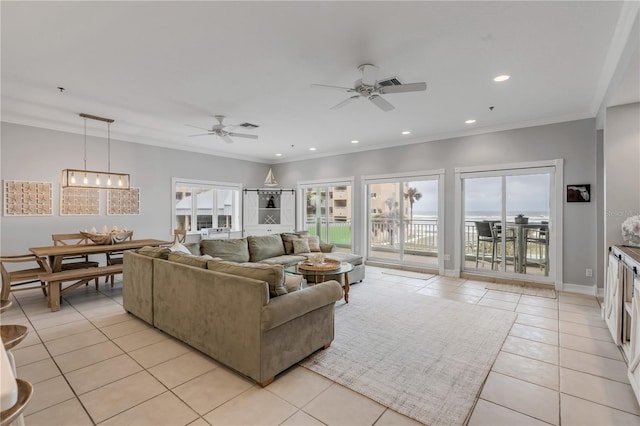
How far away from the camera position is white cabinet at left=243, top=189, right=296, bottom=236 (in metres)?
8.41

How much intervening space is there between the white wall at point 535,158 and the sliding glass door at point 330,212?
94cm

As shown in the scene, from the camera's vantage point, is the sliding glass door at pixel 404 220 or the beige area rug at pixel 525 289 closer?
the beige area rug at pixel 525 289

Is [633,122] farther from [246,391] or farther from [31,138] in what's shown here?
[31,138]

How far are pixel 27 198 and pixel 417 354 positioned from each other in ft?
20.8

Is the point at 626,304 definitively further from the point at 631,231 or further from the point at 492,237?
the point at 492,237

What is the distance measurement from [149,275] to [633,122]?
5.63 meters

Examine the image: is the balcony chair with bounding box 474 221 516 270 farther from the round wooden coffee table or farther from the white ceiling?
the round wooden coffee table

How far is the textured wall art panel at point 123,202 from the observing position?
19.6 ft

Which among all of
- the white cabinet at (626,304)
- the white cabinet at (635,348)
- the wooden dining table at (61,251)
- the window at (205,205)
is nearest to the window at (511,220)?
the white cabinet at (626,304)

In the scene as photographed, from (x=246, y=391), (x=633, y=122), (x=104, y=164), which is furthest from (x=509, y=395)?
(x=104, y=164)

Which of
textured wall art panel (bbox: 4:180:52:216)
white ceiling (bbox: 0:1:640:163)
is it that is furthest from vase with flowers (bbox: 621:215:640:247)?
textured wall art panel (bbox: 4:180:52:216)

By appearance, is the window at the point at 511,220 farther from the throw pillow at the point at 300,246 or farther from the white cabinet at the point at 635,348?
the white cabinet at the point at 635,348

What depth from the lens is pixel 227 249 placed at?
201 inches

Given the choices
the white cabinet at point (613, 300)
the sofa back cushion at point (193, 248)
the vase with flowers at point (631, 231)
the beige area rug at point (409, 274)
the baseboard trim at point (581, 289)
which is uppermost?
the vase with flowers at point (631, 231)
